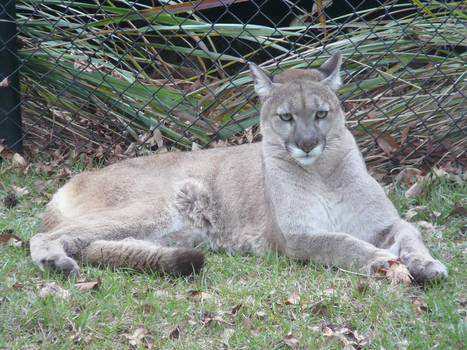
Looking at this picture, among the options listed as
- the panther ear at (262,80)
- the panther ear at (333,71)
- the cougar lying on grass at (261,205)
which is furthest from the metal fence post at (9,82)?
the panther ear at (333,71)

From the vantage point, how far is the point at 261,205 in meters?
4.71

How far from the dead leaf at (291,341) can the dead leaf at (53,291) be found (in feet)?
3.83

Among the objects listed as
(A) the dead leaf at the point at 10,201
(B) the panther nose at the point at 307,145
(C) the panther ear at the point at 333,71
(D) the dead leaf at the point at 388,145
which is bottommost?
(D) the dead leaf at the point at 388,145

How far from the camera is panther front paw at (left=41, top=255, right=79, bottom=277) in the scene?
3776 mm

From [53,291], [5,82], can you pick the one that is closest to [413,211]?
[53,291]

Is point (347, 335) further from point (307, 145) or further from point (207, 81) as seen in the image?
point (207, 81)

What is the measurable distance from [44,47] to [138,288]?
3.31 metres

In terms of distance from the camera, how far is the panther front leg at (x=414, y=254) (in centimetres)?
352

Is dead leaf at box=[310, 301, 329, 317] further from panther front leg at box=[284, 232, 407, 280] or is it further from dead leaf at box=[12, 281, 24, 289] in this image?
dead leaf at box=[12, 281, 24, 289]

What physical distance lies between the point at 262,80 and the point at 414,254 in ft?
5.19

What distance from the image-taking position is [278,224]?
426 cm

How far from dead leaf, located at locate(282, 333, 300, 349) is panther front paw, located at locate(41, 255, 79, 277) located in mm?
1351

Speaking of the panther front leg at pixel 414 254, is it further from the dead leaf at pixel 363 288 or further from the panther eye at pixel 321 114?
the panther eye at pixel 321 114

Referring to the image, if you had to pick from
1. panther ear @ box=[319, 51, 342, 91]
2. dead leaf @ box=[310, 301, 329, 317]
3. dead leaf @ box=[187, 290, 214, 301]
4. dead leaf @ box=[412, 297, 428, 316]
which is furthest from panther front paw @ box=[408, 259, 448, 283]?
panther ear @ box=[319, 51, 342, 91]
